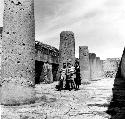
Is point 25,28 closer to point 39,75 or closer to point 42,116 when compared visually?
point 42,116

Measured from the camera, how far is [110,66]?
33125 mm

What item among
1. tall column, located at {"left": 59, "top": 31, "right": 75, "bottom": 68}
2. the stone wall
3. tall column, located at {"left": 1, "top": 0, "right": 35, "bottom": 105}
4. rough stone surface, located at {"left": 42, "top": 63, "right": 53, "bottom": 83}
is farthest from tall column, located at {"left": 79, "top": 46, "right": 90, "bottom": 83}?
tall column, located at {"left": 1, "top": 0, "right": 35, "bottom": 105}

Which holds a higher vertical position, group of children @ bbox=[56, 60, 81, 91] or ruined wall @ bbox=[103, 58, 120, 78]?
ruined wall @ bbox=[103, 58, 120, 78]

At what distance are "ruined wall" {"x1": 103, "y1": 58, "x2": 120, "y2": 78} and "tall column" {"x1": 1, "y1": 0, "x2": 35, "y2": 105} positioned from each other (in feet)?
89.4

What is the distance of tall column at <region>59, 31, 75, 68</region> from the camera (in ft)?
43.3

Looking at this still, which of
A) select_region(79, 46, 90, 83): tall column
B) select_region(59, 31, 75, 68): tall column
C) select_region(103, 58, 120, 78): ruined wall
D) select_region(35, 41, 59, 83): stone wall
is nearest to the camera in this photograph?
select_region(59, 31, 75, 68): tall column

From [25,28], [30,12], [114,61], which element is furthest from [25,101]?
[114,61]

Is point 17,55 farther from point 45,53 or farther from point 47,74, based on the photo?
point 45,53

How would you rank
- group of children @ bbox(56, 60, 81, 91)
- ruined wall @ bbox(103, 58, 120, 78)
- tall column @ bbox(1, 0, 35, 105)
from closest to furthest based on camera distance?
tall column @ bbox(1, 0, 35, 105), group of children @ bbox(56, 60, 81, 91), ruined wall @ bbox(103, 58, 120, 78)

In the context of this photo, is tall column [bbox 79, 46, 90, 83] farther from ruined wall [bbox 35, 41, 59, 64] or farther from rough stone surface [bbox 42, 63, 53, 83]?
rough stone surface [bbox 42, 63, 53, 83]

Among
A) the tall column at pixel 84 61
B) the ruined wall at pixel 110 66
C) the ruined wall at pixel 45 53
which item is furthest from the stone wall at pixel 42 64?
the ruined wall at pixel 110 66

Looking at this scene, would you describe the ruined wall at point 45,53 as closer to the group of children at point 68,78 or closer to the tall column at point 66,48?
the tall column at point 66,48

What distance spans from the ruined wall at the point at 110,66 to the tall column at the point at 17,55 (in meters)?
27.2

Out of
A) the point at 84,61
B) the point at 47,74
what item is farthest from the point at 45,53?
the point at 84,61
